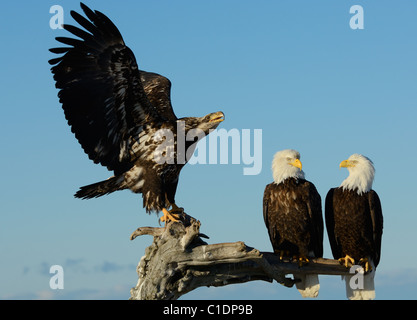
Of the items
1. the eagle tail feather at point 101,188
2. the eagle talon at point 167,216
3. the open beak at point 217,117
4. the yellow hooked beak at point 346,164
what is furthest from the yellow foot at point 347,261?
the eagle tail feather at point 101,188

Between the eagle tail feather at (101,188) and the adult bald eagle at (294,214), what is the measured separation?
2.12m

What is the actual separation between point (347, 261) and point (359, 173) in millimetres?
1241

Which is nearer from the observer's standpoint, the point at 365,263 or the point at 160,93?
the point at 365,263

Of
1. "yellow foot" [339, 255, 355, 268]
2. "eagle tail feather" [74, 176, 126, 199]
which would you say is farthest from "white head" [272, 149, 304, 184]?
"eagle tail feather" [74, 176, 126, 199]

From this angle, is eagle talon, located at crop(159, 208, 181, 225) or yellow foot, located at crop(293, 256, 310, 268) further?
eagle talon, located at crop(159, 208, 181, 225)

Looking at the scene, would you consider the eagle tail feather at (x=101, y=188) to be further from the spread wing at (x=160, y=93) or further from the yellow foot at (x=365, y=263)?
the yellow foot at (x=365, y=263)

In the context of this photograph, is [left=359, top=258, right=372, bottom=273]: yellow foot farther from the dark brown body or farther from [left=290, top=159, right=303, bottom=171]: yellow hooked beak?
[left=290, top=159, right=303, bottom=171]: yellow hooked beak

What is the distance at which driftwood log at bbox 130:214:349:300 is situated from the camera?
9086 mm

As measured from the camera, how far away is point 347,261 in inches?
391

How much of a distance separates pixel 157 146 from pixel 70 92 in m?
1.43

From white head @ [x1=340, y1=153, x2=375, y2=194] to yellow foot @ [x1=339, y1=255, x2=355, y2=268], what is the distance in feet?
3.07

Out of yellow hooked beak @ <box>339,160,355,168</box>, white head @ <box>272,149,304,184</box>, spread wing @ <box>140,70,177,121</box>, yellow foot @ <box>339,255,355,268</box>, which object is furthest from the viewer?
spread wing @ <box>140,70,177,121</box>

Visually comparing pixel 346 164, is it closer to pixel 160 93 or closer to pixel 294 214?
pixel 294 214

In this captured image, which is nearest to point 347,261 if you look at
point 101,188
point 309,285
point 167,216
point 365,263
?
point 365,263
